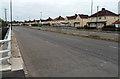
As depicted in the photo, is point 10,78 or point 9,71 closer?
point 10,78

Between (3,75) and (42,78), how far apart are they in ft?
4.30

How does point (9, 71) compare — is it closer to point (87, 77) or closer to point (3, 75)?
point (3, 75)

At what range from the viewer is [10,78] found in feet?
15.6

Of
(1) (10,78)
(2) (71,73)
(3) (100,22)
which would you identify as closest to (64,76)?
(2) (71,73)

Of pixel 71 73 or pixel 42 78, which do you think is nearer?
pixel 42 78

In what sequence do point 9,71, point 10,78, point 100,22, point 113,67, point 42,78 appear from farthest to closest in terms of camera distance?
point 100,22
point 113,67
point 9,71
point 42,78
point 10,78

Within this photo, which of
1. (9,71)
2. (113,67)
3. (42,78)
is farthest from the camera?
(113,67)

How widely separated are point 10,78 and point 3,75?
427mm

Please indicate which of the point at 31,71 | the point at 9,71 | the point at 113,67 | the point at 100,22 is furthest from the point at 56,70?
the point at 100,22

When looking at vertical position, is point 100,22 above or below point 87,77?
above

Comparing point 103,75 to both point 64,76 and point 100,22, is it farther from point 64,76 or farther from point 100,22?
point 100,22

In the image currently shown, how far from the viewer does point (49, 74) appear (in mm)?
5512

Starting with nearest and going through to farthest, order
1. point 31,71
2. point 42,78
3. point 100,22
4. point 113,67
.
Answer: point 42,78 < point 31,71 < point 113,67 < point 100,22

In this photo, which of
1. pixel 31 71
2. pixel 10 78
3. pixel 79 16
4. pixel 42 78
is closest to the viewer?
pixel 10 78
